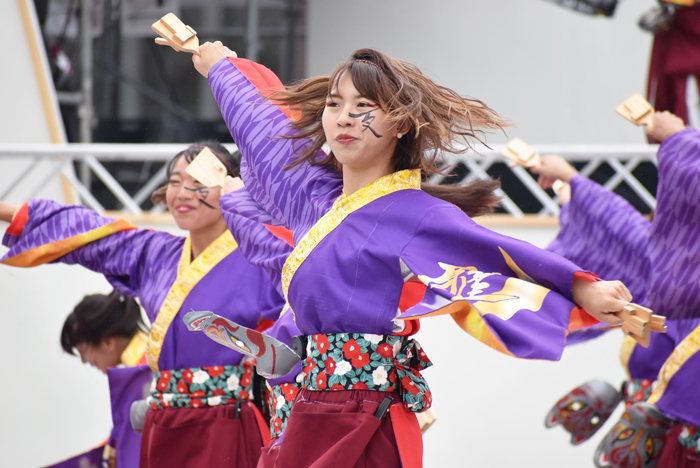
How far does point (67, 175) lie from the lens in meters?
3.09

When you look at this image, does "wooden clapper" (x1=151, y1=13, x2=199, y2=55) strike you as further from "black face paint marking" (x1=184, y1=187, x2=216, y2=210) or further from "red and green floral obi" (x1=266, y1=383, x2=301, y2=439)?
"red and green floral obi" (x1=266, y1=383, x2=301, y2=439)

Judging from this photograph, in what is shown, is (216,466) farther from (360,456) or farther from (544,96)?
(544,96)

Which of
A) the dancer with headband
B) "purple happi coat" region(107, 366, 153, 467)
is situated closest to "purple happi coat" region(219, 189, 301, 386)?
the dancer with headband

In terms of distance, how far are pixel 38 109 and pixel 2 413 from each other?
4.51 ft

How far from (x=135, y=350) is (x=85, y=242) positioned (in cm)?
52

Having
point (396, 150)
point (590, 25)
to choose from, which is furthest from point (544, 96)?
point (396, 150)

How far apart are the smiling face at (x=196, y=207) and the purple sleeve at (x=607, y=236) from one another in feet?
3.27

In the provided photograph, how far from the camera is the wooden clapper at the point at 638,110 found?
1904mm

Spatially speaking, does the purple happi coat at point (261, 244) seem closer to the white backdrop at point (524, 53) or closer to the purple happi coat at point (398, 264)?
the purple happi coat at point (398, 264)

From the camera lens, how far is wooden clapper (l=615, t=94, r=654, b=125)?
1.90 metres

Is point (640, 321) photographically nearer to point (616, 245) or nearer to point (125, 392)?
point (616, 245)

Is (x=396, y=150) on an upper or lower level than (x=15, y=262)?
upper

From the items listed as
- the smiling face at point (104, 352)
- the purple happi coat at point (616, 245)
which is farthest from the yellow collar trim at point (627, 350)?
the smiling face at point (104, 352)

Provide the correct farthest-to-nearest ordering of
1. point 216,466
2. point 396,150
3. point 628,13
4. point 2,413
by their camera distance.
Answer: point 628,13, point 2,413, point 216,466, point 396,150
